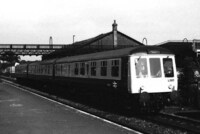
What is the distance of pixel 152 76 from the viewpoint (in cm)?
1320

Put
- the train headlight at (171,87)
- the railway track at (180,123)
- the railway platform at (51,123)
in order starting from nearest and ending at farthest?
the railway platform at (51,123) → the railway track at (180,123) → the train headlight at (171,87)

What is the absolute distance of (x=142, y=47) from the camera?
1339 cm

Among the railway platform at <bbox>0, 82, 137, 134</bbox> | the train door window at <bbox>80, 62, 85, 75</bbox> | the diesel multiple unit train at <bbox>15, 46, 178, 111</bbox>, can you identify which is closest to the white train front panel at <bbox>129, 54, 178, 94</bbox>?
the diesel multiple unit train at <bbox>15, 46, 178, 111</bbox>

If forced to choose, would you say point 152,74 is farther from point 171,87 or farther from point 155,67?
point 171,87

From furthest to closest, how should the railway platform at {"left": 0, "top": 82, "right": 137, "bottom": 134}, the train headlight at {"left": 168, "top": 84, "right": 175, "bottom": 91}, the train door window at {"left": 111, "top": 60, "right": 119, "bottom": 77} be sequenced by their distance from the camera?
the train door window at {"left": 111, "top": 60, "right": 119, "bottom": 77} < the train headlight at {"left": 168, "top": 84, "right": 175, "bottom": 91} < the railway platform at {"left": 0, "top": 82, "right": 137, "bottom": 134}

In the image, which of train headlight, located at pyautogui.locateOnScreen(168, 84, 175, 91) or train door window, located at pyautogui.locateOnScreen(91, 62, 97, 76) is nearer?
train headlight, located at pyautogui.locateOnScreen(168, 84, 175, 91)

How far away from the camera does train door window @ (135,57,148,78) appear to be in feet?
42.7

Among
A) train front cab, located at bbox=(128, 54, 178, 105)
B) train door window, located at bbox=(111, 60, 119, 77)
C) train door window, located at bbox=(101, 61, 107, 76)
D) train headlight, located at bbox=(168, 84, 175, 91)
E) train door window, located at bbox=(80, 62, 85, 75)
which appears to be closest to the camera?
train front cab, located at bbox=(128, 54, 178, 105)

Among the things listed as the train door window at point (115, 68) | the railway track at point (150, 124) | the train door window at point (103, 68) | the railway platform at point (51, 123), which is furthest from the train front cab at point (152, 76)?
the train door window at point (103, 68)

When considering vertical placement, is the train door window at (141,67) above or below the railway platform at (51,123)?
above

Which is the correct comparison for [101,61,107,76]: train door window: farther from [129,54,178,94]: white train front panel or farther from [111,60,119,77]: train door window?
[129,54,178,94]: white train front panel

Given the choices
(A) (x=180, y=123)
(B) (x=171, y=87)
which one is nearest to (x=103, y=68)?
(B) (x=171, y=87)

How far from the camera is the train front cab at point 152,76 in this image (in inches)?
505

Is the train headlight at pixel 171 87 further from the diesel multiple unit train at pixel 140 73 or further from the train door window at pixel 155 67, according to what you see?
the train door window at pixel 155 67
